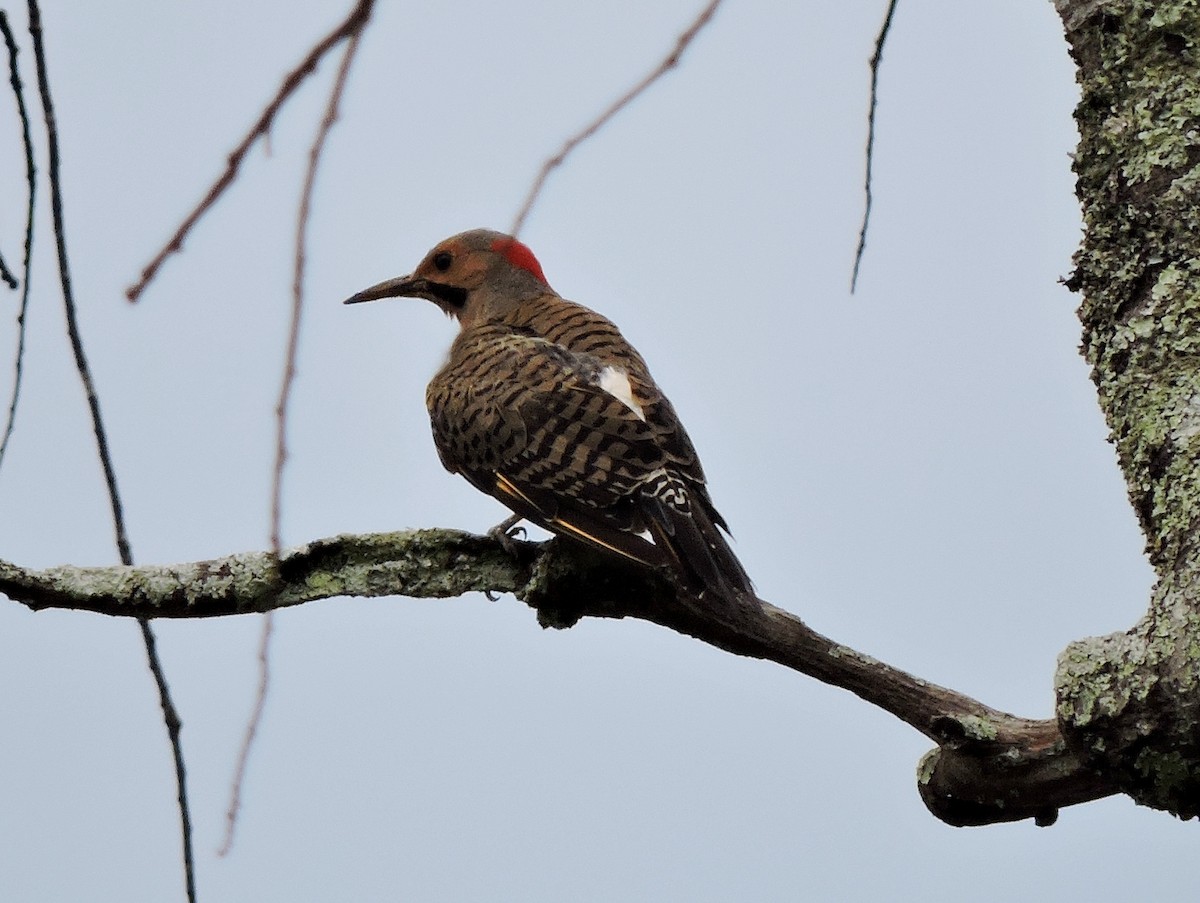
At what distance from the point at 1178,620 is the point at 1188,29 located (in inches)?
47.1

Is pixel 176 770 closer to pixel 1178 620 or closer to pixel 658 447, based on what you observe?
pixel 1178 620

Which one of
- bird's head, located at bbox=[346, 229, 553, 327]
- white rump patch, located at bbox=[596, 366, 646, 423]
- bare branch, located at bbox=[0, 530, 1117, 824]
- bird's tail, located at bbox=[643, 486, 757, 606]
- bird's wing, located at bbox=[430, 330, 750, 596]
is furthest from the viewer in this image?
bird's head, located at bbox=[346, 229, 553, 327]

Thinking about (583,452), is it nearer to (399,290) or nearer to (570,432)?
(570,432)

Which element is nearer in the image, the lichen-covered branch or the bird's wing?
the lichen-covered branch

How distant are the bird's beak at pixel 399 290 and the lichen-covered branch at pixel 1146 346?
10.1 feet

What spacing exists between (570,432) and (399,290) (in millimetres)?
1732

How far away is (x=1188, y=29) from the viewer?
298 cm

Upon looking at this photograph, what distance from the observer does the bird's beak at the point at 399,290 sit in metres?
5.71

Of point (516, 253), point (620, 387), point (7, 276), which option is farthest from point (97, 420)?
point (516, 253)

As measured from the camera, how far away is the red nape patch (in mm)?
5648

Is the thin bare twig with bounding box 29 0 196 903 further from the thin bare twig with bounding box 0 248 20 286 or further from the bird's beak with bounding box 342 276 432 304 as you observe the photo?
the bird's beak with bounding box 342 276 432 304

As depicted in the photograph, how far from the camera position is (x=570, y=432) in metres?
4.28

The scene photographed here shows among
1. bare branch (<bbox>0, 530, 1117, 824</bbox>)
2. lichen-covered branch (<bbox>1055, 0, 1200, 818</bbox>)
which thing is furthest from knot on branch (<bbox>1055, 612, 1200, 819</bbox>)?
bare branch (<bbox>0, 530, 1117, 824</bbox>)

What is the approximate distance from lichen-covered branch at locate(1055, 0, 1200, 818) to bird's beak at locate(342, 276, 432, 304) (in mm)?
3072
